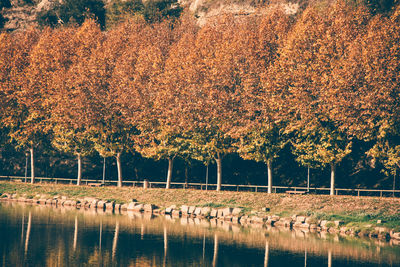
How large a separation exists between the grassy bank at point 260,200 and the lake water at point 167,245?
5.59 metres

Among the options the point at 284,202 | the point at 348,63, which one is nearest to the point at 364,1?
the point at 348,63

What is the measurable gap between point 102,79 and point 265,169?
2697 cm

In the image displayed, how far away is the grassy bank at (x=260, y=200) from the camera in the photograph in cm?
5158

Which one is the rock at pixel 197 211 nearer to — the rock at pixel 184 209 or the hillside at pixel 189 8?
the rock at pixel 184 209

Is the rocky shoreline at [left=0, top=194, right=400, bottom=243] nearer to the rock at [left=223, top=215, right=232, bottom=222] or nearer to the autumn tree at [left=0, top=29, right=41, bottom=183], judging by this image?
the rock at [left=223, top=215, right=232, bottom=222]

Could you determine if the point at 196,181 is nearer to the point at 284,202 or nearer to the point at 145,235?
the point at 284,202

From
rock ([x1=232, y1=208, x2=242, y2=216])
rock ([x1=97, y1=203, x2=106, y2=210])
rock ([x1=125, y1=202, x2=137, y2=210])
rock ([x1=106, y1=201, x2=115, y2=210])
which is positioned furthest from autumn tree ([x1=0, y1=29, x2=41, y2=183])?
rock ([x1=232, y1=208, x2=242, y2=216])

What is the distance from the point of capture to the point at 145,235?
143 feet

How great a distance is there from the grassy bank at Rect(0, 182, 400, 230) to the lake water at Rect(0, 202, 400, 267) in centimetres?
559

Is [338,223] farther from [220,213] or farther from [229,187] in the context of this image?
[229,187]

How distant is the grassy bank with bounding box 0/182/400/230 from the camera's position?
2031 inches

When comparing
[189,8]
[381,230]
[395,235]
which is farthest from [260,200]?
[189,8]

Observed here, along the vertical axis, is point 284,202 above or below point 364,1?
below

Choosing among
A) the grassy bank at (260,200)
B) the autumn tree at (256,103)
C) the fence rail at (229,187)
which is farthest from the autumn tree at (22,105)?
the autumn tree at (256,103)
